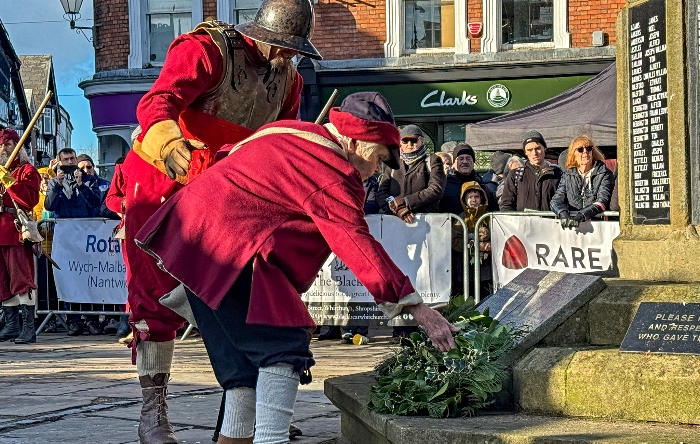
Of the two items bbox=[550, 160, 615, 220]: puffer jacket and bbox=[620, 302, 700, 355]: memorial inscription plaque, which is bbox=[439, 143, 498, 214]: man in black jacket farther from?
bbox=[620, 302, 700, 355]: memorial inscription plaque

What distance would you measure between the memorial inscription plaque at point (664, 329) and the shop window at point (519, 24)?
1636 cm

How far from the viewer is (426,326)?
4.09m

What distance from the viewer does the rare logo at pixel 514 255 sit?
35.1 ft

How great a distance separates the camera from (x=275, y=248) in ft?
13.5

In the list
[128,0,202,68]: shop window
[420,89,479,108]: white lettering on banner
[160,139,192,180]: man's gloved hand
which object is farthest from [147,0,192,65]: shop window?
[160,139,192,180]: man's gloved hand

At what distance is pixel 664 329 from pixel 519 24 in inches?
666

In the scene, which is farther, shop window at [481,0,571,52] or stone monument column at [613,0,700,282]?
shop window at [481,0,571,52]

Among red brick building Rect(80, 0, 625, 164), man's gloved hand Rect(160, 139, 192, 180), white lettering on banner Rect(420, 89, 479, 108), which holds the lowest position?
man's gloved hand Rect(160, 139, 192, 180)

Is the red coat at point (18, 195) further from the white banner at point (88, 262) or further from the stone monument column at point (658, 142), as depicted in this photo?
the stone monument column at point (658, 142)

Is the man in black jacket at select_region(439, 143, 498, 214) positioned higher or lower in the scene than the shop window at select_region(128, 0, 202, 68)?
A: lower

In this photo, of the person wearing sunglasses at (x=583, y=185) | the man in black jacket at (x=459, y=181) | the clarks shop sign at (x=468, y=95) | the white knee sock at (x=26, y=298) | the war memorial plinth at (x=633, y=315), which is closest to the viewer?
the war memorial plinth at (x=633, y=315)

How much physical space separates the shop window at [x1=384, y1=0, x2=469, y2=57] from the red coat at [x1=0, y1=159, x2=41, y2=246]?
1116 cm

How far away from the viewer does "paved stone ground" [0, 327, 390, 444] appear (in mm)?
5961

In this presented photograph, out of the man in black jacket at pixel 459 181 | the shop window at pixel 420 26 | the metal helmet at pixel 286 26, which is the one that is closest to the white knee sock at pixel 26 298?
the man in black jacket at pixel 459 181
